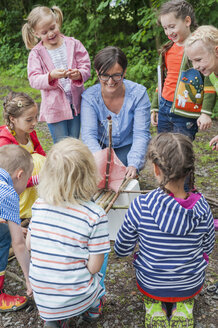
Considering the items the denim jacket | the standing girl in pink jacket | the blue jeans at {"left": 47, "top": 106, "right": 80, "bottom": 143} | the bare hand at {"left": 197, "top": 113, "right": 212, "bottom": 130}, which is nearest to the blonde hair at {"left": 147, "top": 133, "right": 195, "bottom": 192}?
the bare hand at {"left": 197, "top": 113, "right": 212, "bottom": 130}

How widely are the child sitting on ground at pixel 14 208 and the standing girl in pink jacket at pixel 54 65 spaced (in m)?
0.99

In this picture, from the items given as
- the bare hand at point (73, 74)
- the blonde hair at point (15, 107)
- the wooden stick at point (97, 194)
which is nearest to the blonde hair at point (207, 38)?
the bare hand at point (73, 74)

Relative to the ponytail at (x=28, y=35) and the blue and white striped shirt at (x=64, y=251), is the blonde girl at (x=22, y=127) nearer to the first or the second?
the ponytail at (x=28, y=35)

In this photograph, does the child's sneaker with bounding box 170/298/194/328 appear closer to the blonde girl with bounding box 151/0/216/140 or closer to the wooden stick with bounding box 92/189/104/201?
the wooden stick with bounding box 92/189/104/201

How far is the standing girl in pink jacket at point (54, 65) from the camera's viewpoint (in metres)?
2.78

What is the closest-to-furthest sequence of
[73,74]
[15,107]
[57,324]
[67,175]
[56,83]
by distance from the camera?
1. [67,175]
2. [57,324]
3. [15,107]
4. [73,74]
5. [56,83]

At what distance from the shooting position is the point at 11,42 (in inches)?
388

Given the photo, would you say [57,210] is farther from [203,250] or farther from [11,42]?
[11,42]

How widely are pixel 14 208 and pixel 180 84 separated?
1546mm

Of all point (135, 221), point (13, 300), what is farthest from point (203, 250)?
point (13, 300)

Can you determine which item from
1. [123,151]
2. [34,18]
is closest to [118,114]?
[123,151]

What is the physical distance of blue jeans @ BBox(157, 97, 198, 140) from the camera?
2730mm

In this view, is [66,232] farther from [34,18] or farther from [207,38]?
[34,18]

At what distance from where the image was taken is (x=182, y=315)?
171cm
